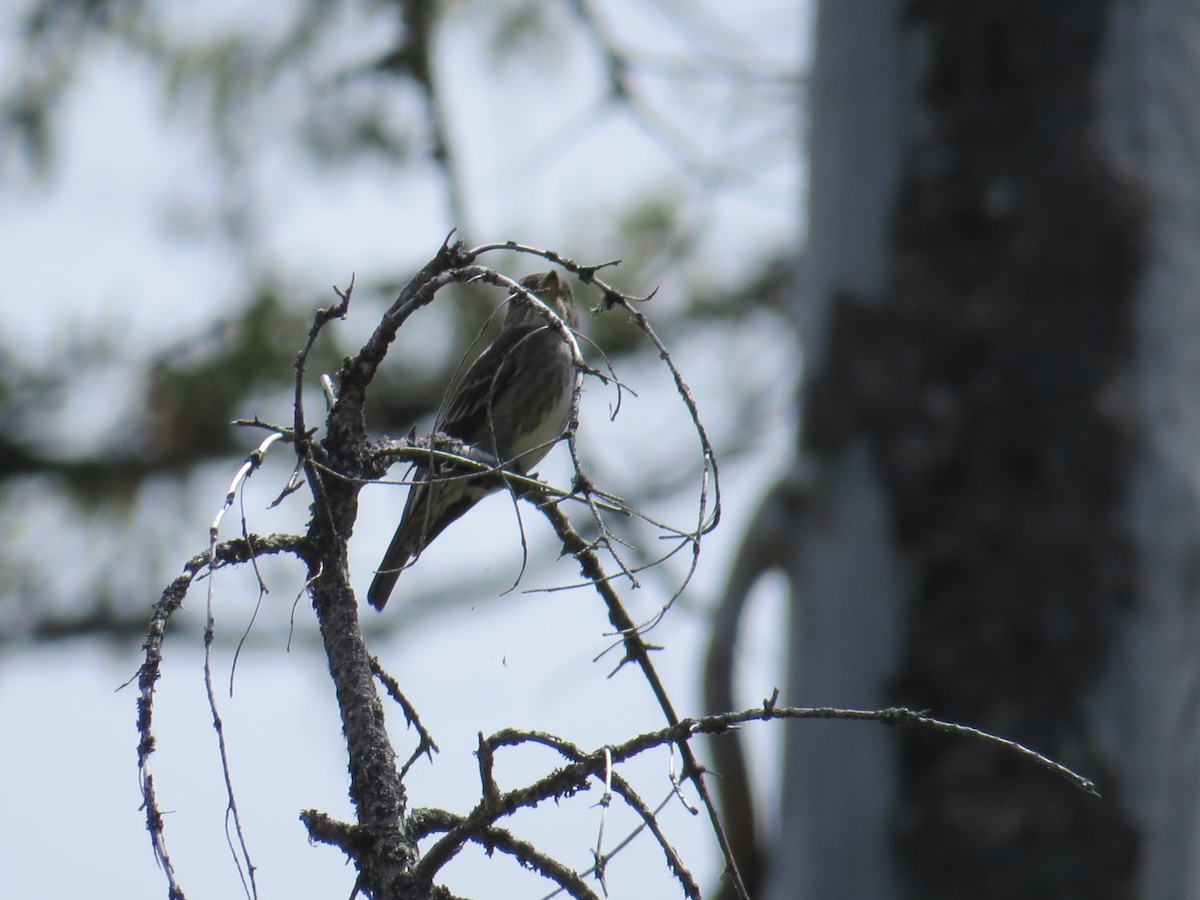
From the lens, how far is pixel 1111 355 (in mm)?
3498

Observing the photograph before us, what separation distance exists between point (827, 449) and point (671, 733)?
244 cm

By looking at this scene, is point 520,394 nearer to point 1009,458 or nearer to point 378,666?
point 1009,458

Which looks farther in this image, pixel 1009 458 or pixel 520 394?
pixel 520 394

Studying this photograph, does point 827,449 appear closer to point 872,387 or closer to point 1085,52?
point 872,387

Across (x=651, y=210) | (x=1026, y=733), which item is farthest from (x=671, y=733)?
(x=651, y=210)

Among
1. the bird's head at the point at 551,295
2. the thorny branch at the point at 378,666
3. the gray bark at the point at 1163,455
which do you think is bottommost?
the thorny branch at the point at 378,666

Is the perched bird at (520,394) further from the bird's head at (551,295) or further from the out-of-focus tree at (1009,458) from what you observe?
the out-of-focus tree at (1009,458)

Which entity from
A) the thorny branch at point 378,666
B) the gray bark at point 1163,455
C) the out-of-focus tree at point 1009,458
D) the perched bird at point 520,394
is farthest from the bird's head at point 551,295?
the thorny branch at point 378,666

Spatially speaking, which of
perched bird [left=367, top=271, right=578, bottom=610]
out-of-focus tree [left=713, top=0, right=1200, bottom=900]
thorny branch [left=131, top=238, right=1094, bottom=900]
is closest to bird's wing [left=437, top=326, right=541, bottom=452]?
perched bird [left=367, top=271, right=578, bottom=610]

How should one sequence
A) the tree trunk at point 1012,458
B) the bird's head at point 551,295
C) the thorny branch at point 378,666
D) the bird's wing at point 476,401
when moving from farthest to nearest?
1. the bird's head at point 551,295
2. the bird's wing at point 476,401
3. the tree trunk at point 1012,458
4. the thorny branch at point 378,666

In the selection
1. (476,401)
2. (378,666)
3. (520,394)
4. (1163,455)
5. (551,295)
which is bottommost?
(378,666)

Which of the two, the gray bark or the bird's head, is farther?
the bird's head

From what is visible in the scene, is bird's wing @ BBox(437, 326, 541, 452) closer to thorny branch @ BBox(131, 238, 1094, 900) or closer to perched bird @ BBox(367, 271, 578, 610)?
perched bird @ BBox(367, 271, 578, 610)

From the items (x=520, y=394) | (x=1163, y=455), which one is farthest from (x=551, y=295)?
(x=1163, y=455)
